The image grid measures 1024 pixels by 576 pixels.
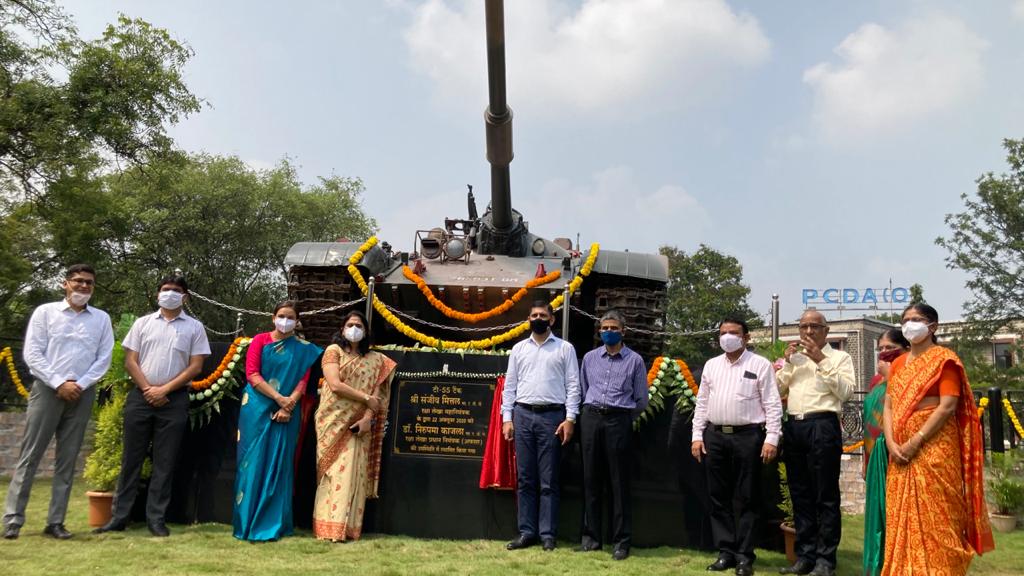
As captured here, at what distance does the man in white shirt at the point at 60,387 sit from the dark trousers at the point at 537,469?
2.86 m

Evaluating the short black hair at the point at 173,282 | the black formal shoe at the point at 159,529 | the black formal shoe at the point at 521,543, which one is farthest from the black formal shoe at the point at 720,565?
the short black hair at the point at 173,282

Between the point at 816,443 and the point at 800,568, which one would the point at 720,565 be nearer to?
the point at 800,568

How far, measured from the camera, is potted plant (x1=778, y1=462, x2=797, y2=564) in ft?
16.9

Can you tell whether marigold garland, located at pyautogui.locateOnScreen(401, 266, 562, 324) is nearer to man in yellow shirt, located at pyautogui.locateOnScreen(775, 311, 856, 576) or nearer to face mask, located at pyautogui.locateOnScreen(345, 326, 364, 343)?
face mask, located at pyautogui.locateOnScreen(345, 326, 364, 343)

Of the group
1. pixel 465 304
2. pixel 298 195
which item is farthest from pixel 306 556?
pixel 298 195

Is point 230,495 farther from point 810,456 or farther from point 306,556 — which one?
point 810,456

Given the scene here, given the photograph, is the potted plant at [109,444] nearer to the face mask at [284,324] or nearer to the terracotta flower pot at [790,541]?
the face mask at [284,324]

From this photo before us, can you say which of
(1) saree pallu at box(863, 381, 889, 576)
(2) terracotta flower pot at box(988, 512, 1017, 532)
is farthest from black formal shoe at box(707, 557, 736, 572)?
(2) terracotta flower pot at box(988, 512, 1017, 532)

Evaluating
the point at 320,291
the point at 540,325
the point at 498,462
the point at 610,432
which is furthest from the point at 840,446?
the point at 320,291

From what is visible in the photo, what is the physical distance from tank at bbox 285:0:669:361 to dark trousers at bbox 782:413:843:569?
3.65 meters

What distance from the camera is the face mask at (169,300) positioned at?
18.4ft

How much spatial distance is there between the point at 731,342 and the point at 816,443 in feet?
2.57

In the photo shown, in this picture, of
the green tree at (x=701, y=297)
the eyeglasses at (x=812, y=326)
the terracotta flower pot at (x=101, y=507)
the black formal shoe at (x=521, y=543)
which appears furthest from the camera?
the green tree at (x=701, y=297)

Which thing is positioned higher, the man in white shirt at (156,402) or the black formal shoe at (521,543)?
the man in white shirt at (156,402)
